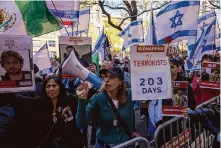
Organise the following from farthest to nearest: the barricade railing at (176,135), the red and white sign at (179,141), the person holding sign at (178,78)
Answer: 1. the person holding sign at (178,78)
2. the red and white sign at (179,141)
3. the barricade railing at (176,135)

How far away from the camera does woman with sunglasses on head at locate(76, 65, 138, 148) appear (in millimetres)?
3457

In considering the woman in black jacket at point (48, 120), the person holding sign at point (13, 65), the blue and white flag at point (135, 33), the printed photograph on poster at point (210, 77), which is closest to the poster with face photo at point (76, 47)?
the woman in black jacket at point (48, 120)

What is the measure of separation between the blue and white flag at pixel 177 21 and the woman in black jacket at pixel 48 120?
157cm

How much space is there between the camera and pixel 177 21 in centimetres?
448

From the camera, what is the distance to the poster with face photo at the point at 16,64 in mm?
3113

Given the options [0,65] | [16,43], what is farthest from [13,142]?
[16,43]

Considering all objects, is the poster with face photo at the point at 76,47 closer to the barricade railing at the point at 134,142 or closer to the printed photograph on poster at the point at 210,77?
the barricade railing at the point at 134,142

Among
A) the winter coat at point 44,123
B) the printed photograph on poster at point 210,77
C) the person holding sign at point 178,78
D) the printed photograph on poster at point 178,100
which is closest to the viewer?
the winter coat at point 44,123

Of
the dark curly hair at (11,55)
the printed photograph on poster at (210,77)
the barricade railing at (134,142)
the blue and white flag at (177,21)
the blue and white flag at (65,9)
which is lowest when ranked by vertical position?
the barricade railing at (134,142)

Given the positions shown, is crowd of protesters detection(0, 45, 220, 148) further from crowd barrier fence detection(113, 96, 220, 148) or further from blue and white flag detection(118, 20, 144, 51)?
blue and white flag detection(118, 20, 144, 51)

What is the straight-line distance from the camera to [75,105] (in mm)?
3674

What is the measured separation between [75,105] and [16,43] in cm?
94

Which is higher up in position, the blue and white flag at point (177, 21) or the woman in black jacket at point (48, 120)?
the blue and white flag at point (177, 21)

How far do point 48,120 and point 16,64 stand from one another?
63 centimetres
